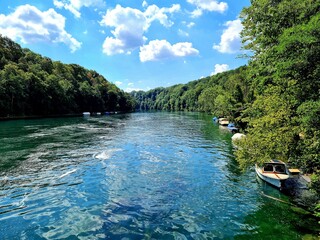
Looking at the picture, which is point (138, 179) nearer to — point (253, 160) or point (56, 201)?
point (56, 201)

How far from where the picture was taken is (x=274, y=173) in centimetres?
2105

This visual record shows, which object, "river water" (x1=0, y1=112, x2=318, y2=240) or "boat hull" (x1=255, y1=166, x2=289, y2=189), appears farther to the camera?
"boat hull" (x1=255, y1=166, x2=289, y2=189)

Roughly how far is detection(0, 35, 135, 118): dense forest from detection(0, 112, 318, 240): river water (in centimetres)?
6686

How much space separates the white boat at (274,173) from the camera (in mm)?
20053

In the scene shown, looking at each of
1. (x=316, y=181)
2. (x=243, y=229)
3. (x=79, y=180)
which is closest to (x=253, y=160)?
(x=316, y=181)

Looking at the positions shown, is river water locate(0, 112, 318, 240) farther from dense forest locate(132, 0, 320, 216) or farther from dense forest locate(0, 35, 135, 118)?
dense forest locate(0, 35, 135, 118)

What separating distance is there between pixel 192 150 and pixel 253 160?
16430mm

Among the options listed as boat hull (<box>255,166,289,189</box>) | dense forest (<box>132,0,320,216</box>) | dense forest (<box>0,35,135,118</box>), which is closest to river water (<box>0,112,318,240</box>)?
boat hull (<box>255,166,289,189</box>)

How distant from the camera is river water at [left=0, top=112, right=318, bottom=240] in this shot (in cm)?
1367

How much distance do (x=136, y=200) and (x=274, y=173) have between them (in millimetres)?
12046

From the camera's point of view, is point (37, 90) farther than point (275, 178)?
Yes

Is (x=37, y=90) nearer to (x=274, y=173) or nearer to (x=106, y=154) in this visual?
(x=106, y=154)

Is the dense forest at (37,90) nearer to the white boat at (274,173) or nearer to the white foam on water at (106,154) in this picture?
the white foam on water at (106,154)

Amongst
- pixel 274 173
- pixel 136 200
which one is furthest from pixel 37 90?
pixel 274 173
